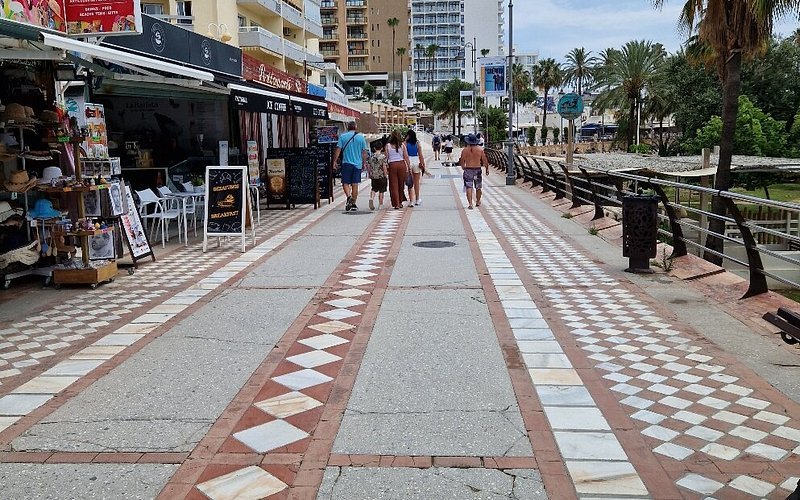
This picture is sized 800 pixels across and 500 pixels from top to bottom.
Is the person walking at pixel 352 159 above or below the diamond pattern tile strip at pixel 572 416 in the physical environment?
above

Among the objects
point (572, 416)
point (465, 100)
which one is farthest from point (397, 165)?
point (465, 100)

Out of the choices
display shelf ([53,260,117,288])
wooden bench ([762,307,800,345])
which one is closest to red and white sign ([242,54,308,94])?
display shelf ([53,260,117,288])

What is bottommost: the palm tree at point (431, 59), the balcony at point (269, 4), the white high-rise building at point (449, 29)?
the balcony at point (269, 4)

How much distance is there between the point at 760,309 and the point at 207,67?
12.0 m

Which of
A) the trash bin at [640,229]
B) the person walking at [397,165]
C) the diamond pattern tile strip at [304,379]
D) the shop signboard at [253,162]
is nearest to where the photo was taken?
the diamond pattern tile strip at [304,379]

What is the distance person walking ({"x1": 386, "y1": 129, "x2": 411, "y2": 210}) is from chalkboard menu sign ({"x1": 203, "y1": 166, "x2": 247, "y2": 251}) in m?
5.79

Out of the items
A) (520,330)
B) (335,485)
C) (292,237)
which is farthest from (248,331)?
(292,237)

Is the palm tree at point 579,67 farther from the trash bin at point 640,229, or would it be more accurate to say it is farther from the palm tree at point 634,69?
the trash bin at point 640,229

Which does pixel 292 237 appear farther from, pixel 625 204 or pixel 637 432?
pixel 637 432

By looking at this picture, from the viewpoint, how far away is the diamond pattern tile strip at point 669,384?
4422 mm

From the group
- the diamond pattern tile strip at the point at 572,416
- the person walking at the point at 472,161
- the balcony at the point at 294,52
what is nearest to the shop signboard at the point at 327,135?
the person walking at the point at 472,161

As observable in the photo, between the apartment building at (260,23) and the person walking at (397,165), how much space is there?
17.2m

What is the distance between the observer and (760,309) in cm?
757

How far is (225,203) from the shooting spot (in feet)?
39.7
